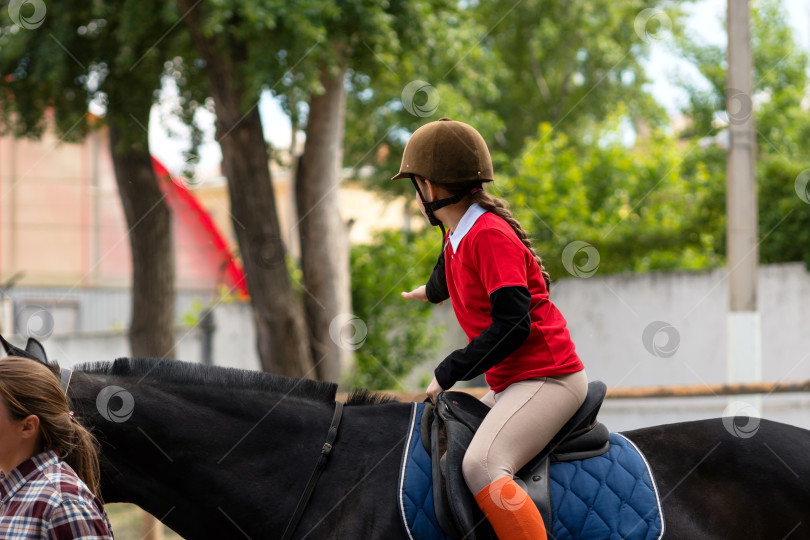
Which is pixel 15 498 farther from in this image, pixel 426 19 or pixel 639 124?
pixel 639 124

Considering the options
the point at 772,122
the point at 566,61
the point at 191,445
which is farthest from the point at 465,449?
the point at 566,61

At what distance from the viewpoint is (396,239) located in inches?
483

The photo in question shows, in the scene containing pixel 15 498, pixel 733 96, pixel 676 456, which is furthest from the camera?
pixel 733 96

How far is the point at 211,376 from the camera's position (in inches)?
109

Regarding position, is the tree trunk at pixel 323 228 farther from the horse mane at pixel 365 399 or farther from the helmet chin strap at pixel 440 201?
the helmet chin strap at pixel 440 201

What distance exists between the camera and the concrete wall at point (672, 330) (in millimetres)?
9180

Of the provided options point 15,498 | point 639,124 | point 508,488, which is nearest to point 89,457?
point 15,498

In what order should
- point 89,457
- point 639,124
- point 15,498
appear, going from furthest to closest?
point 639,124
point 89,457
point 15,498

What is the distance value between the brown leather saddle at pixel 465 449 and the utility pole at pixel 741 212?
4.84 metres

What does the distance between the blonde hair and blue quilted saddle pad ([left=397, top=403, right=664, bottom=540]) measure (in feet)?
3.08

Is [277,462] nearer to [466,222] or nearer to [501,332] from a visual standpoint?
[501,332]

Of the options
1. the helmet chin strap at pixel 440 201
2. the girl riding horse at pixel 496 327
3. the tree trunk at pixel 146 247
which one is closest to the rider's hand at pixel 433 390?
the girl riding horse at pixel 496 327

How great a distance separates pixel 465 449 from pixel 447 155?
97 cm

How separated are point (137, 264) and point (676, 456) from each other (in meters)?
8.62
